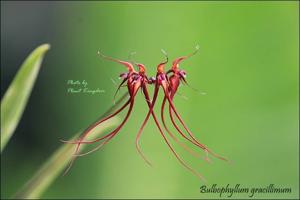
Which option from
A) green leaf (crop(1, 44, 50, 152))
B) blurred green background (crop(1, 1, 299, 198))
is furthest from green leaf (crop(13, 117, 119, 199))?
blurred green background (crop(1, 1, 299, 198))

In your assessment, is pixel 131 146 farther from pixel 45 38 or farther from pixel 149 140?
pixel 45 38

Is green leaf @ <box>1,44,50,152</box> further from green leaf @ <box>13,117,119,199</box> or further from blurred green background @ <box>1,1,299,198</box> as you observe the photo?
blurred green background @ <box>1,1,299,198</box>

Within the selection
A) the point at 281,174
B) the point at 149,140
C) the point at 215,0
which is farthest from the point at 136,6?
the point at 281,174

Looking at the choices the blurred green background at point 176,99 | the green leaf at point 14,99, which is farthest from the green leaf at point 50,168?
the blurred green background at point 176,99

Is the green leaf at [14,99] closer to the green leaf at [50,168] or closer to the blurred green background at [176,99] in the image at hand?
the green leaf at [50,168]

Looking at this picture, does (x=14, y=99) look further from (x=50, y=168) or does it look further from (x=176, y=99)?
(x=176, y=99)

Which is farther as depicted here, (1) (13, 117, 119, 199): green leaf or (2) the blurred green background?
(2) the blurred green background
